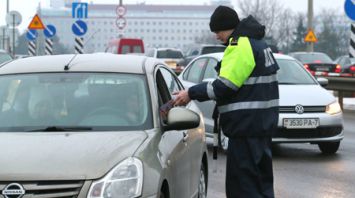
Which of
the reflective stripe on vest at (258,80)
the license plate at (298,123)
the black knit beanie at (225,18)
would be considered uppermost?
the black knit beanie at (225,18)

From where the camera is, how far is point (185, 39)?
524 ft

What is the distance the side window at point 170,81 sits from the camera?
6.11m

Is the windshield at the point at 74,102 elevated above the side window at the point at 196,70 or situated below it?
above

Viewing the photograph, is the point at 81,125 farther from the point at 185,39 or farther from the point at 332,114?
A: the point at 185,39

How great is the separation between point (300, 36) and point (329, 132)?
84028mm

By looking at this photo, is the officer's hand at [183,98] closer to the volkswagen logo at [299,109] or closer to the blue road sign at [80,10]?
the volkswagen logo at [299,109]

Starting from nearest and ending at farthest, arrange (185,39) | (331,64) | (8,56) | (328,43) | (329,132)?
(329,132)
(8,56)
(331,64)
(328,43)
(185,39)

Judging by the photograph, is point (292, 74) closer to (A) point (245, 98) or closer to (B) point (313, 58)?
(A) point (245, 98)

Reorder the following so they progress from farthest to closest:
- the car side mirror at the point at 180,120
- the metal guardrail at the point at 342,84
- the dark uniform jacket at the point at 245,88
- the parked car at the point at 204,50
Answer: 1. the parked car at the point at 204,50
2. the metal guardrail at the point at 342,84
3. the car side mirror at the point at 180,120
4. the dark uniform jacket at the point at 245,88

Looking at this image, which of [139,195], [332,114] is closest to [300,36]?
[332,114]

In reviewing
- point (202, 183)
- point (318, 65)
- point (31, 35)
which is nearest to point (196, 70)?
point (202, 183)

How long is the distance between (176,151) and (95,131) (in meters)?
0.63

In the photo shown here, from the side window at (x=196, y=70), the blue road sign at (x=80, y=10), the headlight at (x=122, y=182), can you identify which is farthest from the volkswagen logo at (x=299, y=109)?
the blue road sign at (x=80, y=10)

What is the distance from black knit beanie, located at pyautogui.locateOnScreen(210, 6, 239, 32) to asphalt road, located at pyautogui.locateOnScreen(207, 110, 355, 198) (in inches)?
64.9
